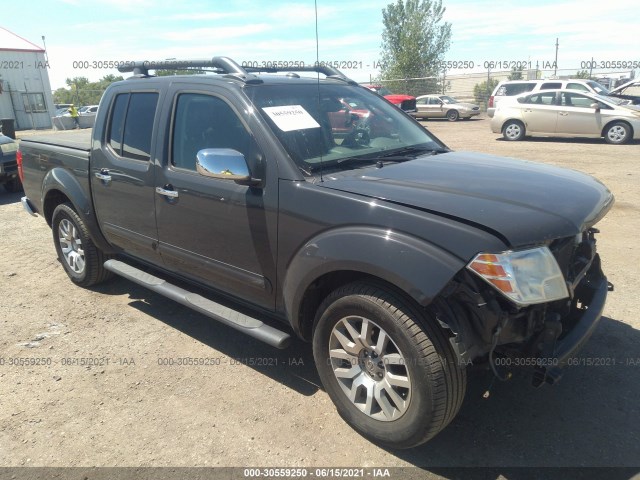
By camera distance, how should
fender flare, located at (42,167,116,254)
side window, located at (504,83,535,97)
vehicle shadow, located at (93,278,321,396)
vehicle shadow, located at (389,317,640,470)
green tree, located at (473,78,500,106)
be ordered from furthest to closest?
green tree, located at (473,78,500,106)
side window, located at (504,83,535,97)
fender flare, located at (42,167,116,254)
vehicle shadow, located at (93,278,321,396)
vehicle shadow, located at (389,317,640,470)

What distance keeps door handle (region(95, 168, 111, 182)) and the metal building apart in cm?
3030

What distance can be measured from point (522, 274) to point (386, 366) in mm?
832

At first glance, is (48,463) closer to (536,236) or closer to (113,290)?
(113,290)

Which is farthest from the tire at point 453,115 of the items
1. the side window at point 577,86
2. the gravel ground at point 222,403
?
the gravel ground at point 222,403

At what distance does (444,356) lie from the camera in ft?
7.63

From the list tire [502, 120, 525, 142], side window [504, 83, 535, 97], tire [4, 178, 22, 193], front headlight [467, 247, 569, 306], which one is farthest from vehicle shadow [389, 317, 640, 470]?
side window [504, 83, 535, 97]

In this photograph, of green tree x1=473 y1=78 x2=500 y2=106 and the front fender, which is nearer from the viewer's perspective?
the front fender

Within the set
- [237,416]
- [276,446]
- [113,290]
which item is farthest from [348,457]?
[113,290]

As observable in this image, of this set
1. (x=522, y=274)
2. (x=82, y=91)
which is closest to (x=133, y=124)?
(x=522, y=274)

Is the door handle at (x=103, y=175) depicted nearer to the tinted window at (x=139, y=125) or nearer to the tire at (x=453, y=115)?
the tinted window at (x=139, y=125)

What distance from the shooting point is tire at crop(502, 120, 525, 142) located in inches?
614

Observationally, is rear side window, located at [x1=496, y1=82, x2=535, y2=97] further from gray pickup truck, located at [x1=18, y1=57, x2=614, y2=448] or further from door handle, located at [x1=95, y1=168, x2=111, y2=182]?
door handle, located at [x1=95, y1=168, x2=111, y2=182]

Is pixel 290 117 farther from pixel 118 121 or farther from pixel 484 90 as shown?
pixel 484 90

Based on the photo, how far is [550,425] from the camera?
9.26 ft
